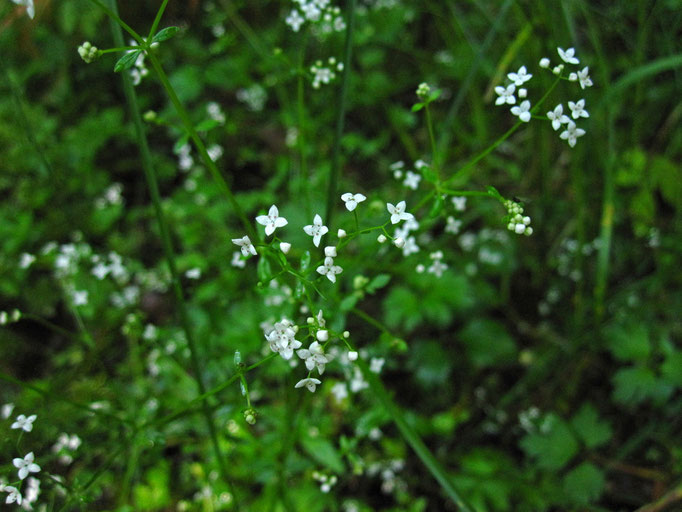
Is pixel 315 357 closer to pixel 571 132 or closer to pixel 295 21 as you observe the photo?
pixel 571 132

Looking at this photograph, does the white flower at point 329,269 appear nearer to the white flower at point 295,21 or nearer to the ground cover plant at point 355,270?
the ground cover plant at point 355,270

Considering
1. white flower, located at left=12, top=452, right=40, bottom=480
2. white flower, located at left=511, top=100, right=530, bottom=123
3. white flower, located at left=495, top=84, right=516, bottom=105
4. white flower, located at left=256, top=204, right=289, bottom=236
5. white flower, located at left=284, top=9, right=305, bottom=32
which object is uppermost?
white flower, located at left=284, top=9, right=305, bottom=32

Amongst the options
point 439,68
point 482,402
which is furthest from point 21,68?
point 482,402

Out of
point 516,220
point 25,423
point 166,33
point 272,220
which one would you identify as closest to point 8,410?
point 25,423

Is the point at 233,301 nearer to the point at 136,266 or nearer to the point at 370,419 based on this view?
the point at 136,266

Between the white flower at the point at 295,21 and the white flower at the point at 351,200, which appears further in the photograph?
the white flower at the point at 295,21

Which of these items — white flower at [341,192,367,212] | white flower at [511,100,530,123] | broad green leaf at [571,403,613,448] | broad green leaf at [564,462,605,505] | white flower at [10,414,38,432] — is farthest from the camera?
broad green leaf at [571,403,613,448]

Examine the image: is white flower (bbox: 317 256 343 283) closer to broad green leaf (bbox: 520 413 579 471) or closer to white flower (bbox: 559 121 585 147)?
white flower (bbox: 559 121 585 147)

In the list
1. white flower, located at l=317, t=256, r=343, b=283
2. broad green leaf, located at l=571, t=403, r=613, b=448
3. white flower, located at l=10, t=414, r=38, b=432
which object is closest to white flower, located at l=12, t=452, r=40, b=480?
white flower, located at l=10, t=414, r=38, b=432

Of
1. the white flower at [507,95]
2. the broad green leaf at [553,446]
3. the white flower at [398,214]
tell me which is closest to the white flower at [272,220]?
the white flower at [398,214]
